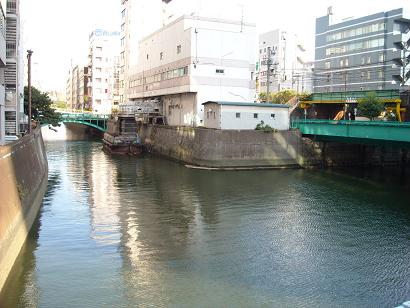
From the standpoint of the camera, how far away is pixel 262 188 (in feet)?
103

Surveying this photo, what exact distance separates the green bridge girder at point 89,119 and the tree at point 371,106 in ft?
150

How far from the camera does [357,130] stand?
37.2m

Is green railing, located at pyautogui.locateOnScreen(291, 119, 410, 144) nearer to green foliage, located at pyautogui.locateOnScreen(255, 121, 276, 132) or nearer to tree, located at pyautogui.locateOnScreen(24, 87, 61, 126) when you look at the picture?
green foliage, located at pyautogui.locateOnScreen(255, 121, 276, 132)

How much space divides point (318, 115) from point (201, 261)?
131 ft

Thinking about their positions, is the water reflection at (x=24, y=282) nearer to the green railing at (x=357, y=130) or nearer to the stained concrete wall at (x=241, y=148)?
the stained concrete wall at (x=241, y=148)

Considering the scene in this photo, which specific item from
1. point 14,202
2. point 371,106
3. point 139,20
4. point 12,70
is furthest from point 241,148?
point 139,20

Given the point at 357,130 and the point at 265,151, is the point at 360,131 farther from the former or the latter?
the point at 265,151

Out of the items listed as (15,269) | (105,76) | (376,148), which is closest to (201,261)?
(15,269)

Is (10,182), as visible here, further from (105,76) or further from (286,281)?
(105,76)

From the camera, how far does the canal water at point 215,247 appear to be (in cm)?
1305

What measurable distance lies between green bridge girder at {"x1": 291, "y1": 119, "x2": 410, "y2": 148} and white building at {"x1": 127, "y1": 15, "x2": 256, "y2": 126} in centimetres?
→ 1030

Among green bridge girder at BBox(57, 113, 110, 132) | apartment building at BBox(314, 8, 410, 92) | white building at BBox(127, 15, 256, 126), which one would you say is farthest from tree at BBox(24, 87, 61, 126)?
apartment building at BBox(314, 8, 410, 92)

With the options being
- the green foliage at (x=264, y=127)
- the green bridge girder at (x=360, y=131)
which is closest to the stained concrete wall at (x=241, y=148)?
the green foliage at (x=264, y=127)

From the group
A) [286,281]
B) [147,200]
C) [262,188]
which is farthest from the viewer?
[262,188]
